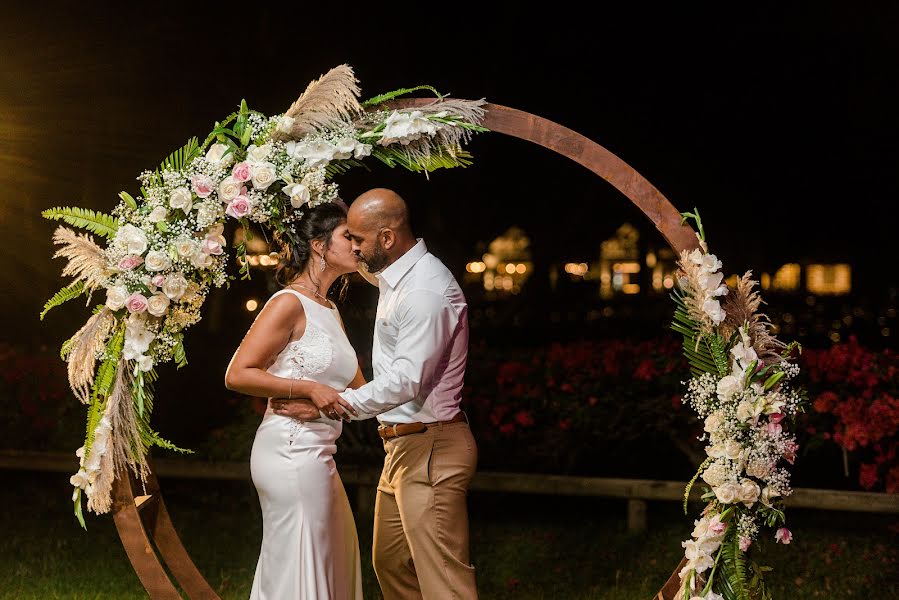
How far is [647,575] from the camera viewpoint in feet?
22.6

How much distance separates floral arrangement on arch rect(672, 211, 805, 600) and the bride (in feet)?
5.14

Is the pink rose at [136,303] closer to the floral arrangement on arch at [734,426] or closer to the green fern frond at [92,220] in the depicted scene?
the green fern frond at [92,220]

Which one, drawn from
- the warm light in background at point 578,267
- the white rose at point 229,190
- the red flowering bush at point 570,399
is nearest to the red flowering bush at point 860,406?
the red flowering bush at point 570,399

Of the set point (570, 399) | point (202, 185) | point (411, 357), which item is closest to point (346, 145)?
point (202, 185)

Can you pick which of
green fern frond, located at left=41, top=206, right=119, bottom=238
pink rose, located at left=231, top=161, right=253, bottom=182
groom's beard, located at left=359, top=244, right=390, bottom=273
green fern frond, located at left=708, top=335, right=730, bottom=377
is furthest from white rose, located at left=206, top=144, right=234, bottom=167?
green fern frond, located at left=708, top=335, right=730, bottom=377

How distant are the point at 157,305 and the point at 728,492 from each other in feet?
8.72

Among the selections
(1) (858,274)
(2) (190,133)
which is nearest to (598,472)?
(2) (190,133)

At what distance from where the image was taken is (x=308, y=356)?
A: 433cm

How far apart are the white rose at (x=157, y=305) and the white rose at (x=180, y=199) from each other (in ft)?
1.35

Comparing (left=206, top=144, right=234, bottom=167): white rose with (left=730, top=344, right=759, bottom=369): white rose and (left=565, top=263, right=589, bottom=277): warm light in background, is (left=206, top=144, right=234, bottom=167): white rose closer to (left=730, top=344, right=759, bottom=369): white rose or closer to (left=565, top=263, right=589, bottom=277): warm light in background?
(left=730, top=344, right=759, bottom=369): white rose

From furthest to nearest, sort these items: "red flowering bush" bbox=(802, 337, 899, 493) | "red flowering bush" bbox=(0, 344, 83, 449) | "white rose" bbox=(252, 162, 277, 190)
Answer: "red flowering bush" bbox=(0, 344, 83, 449) < "red flowering bush" bbox=(802, 337, 899, 493) < "white rose" bbox=(252, 162, 277, 190)

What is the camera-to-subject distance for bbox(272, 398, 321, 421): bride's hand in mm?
4293

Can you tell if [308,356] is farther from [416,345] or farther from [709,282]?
[709,282]

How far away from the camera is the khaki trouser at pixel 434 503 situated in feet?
14.0
